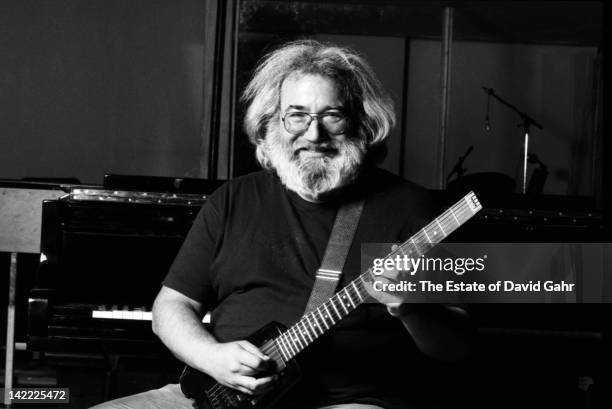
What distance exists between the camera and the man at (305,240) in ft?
6.82

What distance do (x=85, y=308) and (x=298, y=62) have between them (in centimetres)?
131

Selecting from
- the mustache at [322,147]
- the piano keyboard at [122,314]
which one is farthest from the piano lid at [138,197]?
the mustache at [322,147]

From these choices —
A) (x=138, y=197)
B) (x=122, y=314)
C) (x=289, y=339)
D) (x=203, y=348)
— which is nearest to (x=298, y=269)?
(x=289, y=339)

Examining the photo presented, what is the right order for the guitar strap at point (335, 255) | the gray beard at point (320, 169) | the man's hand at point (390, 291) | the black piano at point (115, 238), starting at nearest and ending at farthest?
the man's hand at point (390, 291) → the guitar strap at point (335, 255) → the gray beard at point (320, 169) → the black piano at point (115, 238)

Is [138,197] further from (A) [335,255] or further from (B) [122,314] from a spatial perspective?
(A) [335,255]

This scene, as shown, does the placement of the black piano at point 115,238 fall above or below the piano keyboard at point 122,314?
above

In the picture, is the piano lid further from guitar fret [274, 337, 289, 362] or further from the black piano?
guitar fret [274, 337, 289, 362]

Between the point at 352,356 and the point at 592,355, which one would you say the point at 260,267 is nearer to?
the point at 352,356

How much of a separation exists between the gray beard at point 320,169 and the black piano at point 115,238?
3.49ft

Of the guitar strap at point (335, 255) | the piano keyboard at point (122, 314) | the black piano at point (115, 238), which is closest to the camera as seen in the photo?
the guitar strap at point (335, 255)

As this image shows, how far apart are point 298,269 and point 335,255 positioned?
0.11 m

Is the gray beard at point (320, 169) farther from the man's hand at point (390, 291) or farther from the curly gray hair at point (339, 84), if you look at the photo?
the man's hand at point (390, 291)

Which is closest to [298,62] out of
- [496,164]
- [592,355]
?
[592,355]

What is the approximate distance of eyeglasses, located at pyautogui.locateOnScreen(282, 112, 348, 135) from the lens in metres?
2.20
